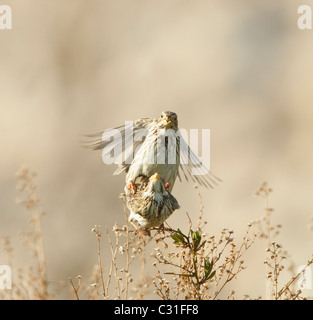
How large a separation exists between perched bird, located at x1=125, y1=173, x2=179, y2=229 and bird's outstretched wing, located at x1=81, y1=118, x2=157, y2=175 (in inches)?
45.6

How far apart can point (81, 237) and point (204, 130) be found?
2821mm

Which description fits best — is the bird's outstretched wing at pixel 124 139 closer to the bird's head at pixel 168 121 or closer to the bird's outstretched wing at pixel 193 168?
the bird's head at pixel 168 121

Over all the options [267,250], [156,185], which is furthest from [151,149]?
[267,250]

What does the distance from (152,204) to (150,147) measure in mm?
1481

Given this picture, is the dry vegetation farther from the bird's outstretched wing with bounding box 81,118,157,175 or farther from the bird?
the bird's outstretched wing with bounding box 81,118,157,175

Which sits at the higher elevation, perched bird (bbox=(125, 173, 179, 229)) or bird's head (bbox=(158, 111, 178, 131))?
bird's head (bbox=(158, 111, 178, 131))

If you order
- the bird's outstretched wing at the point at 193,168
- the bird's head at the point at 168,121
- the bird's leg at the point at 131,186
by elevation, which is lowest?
the bird's leg at the point at 131,186

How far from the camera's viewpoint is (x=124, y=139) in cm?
716

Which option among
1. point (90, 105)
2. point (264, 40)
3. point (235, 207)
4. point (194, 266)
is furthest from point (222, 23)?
point (194, 266)

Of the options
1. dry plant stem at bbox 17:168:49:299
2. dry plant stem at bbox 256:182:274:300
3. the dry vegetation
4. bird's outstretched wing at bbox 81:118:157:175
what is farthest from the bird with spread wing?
dry plant stem at bbox 17:168:49:299

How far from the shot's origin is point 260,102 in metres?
12.8

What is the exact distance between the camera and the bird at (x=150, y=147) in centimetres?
686

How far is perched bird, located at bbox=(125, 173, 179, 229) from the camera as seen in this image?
553cm

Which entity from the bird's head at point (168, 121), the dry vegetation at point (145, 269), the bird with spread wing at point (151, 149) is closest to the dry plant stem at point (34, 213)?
the dry vegetation at point (145, 269)
